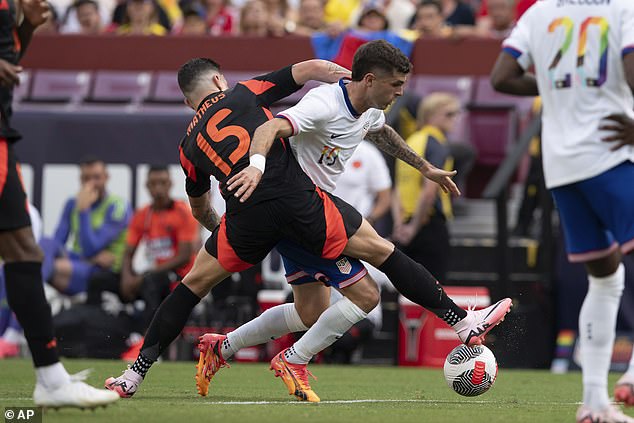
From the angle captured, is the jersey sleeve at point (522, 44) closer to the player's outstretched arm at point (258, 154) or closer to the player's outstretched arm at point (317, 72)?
the player's outstretched arm at point (258, 154)

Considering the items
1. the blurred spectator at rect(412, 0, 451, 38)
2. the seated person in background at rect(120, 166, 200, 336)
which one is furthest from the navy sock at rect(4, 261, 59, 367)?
the blurred spectator at rect(412, 0, 451, 38)

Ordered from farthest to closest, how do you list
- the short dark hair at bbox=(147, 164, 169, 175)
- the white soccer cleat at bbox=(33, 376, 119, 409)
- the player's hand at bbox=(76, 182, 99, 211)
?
the player's hand at bbox=(76, 182, 99, 211), the short dark hair at bbox=(147, 164, 169, 175), the white soccer cleat at bbox=(33, 376, 119, 409)

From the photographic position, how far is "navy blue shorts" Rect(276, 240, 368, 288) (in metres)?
7.19

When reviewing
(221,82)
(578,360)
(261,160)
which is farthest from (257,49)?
(261,160)

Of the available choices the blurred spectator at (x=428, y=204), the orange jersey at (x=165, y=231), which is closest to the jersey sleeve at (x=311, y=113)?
the blurred spectator at (x=428, y=204)

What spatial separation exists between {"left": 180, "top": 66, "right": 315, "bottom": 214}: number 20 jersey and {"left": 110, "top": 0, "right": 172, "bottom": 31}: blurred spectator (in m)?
8.82

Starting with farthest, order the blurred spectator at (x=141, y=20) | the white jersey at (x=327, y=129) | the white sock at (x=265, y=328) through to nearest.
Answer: the blurred spectator at (x=141, y=20) → the white sock at (x=265, y=328) → the white jersey at (x=327, y=129)

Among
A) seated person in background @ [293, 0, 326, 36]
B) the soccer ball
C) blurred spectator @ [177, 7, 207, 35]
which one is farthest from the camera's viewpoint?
blurred spectator @ [177, 7, 207, 35]

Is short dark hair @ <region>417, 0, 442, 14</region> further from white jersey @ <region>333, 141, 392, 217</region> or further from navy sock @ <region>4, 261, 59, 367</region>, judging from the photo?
navy sock @ <region>4, 261, 59, 367</region>

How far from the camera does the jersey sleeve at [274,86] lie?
23.8ft

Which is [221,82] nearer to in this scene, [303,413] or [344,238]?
[344,238]

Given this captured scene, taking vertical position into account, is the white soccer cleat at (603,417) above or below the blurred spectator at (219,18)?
above

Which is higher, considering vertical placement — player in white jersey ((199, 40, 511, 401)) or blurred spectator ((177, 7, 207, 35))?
player in white jersey ((199, 40, 511, 401))

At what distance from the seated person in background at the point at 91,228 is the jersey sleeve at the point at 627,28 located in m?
8.28
